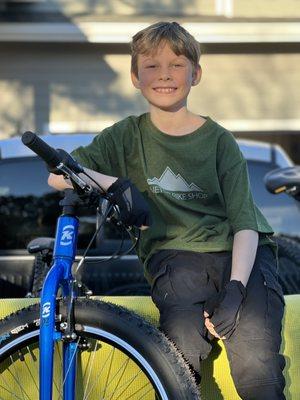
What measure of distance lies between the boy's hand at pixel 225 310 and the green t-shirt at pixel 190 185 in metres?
0.24

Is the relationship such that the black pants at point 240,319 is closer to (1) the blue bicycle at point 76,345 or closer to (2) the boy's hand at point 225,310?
(2) the boy's hand at point 225,310

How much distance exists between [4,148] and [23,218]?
15.7 inches

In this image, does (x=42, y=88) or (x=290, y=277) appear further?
(x=42, y=88)

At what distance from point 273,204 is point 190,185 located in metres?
2.03

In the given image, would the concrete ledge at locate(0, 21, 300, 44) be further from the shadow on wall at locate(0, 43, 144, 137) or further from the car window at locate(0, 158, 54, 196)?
the car window at locate(0, 158, 54, 196)

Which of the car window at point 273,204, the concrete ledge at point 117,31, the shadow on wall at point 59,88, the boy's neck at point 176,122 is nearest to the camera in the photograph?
the boy's neck at point 176,122

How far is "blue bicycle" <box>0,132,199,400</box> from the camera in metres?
2.52

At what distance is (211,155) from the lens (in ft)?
9.60

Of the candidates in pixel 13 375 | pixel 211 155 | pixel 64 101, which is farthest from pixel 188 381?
pixel 64 101

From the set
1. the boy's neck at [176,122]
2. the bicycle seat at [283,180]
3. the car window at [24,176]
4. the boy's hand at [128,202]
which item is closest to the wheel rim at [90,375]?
the boy's hand at [128,202]

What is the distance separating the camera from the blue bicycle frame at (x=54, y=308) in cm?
251

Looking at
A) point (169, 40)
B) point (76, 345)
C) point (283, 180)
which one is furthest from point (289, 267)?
point (76, 345)

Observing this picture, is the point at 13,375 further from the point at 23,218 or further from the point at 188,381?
the point at 23,218

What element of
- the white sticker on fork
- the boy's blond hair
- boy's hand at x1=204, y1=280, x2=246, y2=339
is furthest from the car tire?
the white sticker on fork
